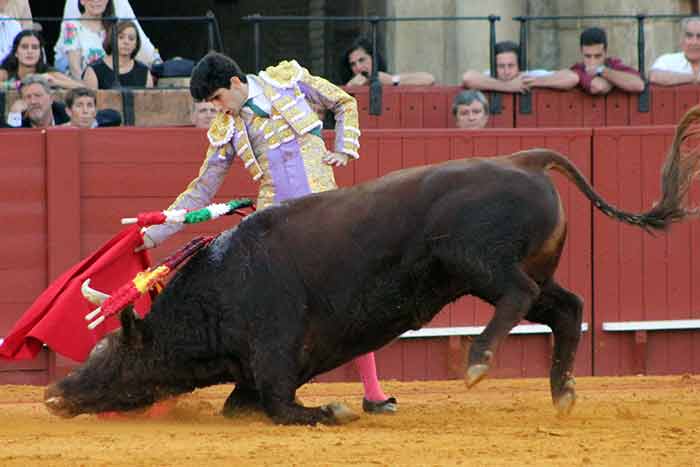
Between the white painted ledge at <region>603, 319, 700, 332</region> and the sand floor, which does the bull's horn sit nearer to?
the sand floor

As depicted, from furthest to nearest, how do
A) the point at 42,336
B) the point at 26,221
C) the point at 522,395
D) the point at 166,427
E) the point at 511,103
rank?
the point at 511,103 < the point at 26,221 < the point at 522,395 < the point at 42,336 < the point at 166,427

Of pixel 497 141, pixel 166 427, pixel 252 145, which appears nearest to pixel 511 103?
pixel 497 141

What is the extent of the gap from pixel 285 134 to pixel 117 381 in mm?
1280

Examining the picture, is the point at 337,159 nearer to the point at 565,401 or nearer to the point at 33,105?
the point at 565,401

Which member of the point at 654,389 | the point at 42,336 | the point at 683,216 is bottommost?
the point at 654,389

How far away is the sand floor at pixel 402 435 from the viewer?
6.16m

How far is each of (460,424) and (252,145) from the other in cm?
152

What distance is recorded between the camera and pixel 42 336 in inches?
311

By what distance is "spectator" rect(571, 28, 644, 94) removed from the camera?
1130 cm

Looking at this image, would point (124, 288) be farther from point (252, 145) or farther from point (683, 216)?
point (683, 216)

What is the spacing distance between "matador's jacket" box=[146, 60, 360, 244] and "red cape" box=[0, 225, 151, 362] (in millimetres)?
289

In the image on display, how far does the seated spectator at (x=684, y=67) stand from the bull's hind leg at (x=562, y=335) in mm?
4516

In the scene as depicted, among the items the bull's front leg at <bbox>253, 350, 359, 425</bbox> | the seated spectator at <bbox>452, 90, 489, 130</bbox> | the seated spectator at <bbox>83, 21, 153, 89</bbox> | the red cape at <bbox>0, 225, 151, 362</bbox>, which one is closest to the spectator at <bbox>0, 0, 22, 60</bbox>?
the seated spectator at <bbox>83, 21, 153, 89</bbox>

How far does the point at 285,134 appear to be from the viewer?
768 centimetres
